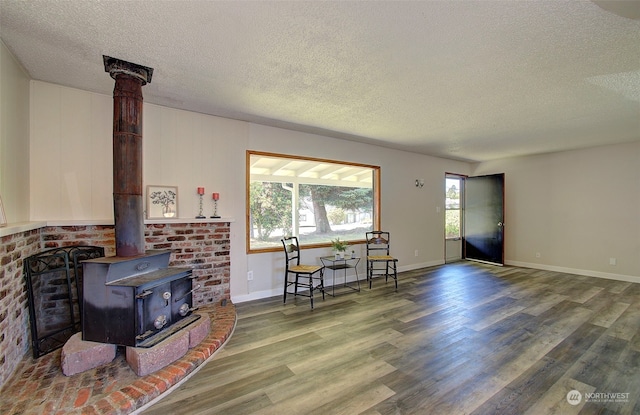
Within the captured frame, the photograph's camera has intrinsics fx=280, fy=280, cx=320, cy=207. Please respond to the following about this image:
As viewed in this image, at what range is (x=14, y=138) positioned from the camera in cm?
227

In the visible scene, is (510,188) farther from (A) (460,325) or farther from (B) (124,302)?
(B) (124,302)

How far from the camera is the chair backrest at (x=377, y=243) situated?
4961 mm

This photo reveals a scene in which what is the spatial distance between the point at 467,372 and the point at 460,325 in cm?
93

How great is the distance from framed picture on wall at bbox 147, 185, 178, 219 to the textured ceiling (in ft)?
3.26

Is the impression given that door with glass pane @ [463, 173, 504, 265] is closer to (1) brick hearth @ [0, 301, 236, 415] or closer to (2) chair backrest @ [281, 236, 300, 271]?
(2) chair backrest @ [281, 236, 300, 271]

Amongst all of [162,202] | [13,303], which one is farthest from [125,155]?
[13,303]

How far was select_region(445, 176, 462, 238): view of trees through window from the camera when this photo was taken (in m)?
6.68

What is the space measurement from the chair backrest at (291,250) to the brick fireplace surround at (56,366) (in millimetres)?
1133

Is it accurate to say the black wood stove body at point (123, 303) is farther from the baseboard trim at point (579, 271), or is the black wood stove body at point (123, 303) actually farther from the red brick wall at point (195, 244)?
the baseboard trim at point (579, 271)

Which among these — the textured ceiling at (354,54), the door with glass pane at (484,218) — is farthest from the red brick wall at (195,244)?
the door with glass pane at (484,218)

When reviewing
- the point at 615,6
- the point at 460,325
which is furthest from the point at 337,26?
the point at 460,325

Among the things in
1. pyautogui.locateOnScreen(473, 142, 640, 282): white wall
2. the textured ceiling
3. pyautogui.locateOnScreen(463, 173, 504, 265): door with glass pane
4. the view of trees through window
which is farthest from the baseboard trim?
the textured ceiling

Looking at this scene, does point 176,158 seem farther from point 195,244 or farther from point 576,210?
point 576,210

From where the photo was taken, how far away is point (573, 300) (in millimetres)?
3893
